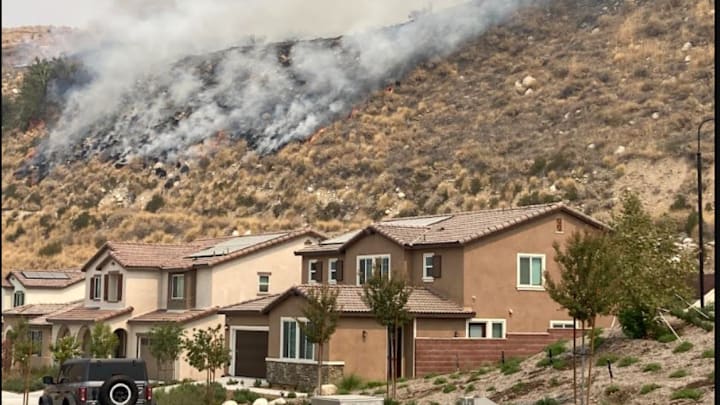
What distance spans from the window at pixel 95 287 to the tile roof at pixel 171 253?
99cm

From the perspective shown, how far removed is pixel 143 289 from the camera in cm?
6331

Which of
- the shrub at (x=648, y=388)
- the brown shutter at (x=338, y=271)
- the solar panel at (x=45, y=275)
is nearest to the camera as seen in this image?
the shrub at (x=648, y=388)

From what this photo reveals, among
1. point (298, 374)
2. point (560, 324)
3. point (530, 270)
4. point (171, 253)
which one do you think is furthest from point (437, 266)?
point (171, 253)

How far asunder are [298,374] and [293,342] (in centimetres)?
184

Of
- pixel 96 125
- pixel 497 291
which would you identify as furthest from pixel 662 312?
pixel 96 125

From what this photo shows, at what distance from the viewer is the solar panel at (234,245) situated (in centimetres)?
6181

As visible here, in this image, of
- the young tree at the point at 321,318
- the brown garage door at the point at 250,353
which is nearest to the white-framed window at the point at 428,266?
the brown garage door at the point at 250,353

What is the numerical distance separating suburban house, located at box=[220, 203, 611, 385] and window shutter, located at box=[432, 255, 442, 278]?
1.5 inches

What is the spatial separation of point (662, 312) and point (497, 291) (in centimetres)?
1197

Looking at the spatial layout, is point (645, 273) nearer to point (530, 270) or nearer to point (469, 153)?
point (530, 270)

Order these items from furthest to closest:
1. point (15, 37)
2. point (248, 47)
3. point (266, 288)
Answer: point (15, 37) < point (248, 47) < point (266, 288)

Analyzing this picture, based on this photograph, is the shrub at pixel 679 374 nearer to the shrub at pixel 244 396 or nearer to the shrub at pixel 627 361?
the shrub at pixel 627 361

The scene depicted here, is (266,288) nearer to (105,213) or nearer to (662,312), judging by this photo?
(662,312)

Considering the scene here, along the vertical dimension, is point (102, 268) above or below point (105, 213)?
below
